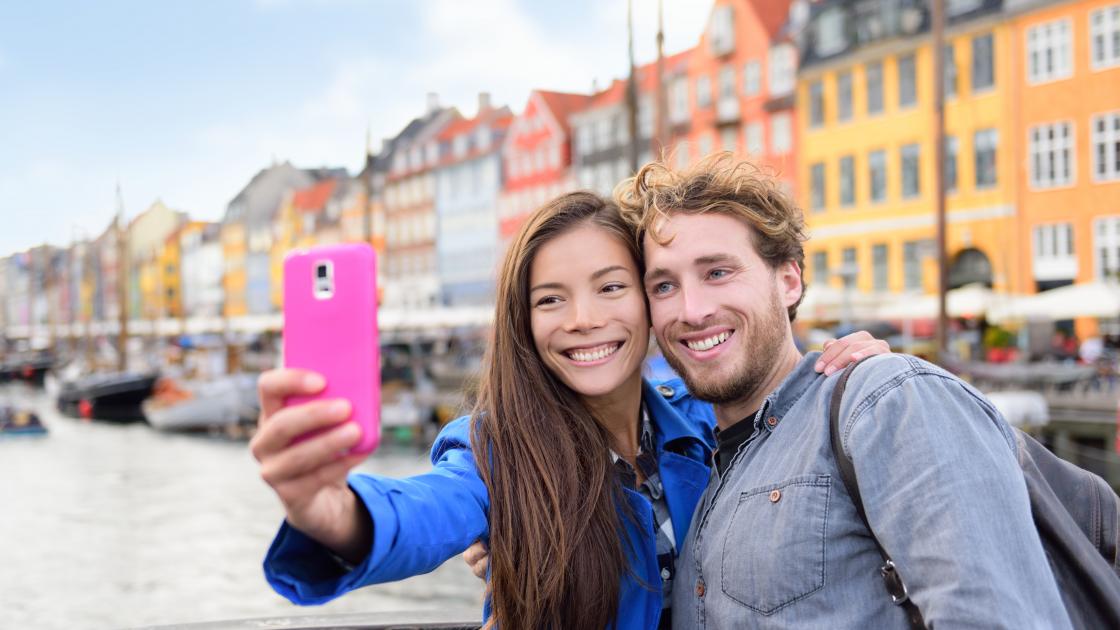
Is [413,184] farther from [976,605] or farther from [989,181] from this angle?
[976,605]

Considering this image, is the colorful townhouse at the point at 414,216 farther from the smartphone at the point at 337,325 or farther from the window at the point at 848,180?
the smartphone at the point at 337,325

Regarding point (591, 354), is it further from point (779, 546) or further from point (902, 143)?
point (902, 143)

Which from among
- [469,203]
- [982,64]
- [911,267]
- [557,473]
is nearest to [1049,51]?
[982,64]

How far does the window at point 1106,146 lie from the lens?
26.4 metres

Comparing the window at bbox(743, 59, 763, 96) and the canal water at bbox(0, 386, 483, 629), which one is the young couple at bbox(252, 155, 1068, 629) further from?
the window at bbox(743, 59, 763, 96)

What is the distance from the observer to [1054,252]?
90.2ft

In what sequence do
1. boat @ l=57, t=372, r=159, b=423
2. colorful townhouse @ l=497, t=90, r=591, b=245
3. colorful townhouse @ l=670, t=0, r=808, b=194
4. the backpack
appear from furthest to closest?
colorful townhouse @ l=497, t=90, r=591, b=245
boat @ l=57, t=372, r=159, b=423
colorful townhouse @ l=670, t=0, r=808, b=194
the backpack

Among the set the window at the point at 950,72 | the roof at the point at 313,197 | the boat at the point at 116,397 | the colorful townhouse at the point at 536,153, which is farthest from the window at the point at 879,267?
the roof at the point at 313,197

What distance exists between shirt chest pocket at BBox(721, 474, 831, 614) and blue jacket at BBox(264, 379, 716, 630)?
45 centimetres

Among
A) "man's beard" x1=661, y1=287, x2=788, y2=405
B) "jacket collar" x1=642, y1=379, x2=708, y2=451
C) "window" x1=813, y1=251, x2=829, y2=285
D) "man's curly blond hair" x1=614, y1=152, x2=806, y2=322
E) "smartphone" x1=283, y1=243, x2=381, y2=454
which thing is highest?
"window" x1=813, y1=251, x2=829, y2=285

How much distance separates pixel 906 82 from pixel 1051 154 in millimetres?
5126

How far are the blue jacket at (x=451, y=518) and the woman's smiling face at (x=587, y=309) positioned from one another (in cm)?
25

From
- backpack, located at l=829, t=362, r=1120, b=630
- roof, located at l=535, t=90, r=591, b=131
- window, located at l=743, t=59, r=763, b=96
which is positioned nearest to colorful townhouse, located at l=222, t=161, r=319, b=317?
roof, located at l=535, t=90, r=591, b=131

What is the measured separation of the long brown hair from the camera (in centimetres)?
227
